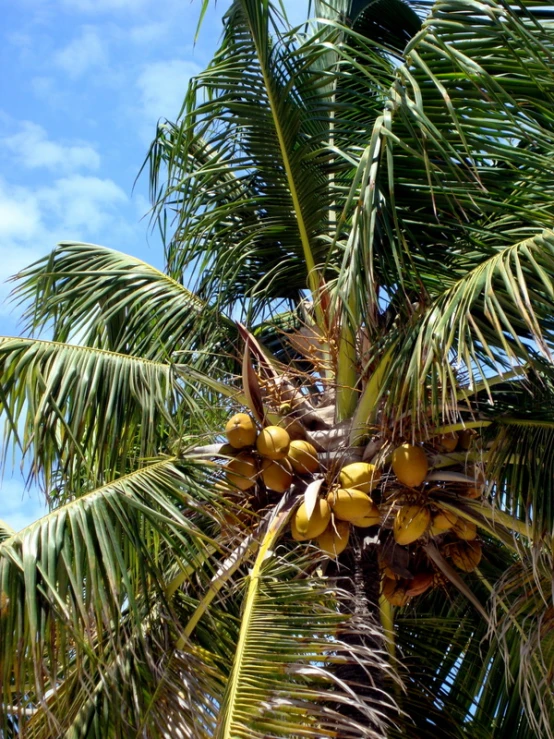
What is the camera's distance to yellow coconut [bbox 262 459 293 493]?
4.65m

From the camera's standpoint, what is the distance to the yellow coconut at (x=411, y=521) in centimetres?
454

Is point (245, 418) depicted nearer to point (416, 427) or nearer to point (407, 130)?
point (416, 427)

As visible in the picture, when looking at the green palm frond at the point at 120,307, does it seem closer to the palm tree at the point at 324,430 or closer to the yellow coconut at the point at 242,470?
the palm tree at the point at 324,430

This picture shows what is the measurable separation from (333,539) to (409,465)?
509mm

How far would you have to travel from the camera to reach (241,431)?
4.66m

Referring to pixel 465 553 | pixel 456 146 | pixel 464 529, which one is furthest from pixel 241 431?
pixel 456 146

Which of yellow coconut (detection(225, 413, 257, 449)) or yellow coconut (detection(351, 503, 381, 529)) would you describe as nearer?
yellow coconut (detection(351, 503, 381, 529))

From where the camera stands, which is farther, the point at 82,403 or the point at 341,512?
the point at 82,403

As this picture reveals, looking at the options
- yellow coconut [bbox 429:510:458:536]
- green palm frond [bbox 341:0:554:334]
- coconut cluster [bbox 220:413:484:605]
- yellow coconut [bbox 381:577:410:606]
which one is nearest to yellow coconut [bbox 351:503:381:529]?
coconut cluster [bbox 220:413:484:605]

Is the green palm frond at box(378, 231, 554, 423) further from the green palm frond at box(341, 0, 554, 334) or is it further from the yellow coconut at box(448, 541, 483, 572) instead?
the yellow coconut at box(448, 541, 483, 572)

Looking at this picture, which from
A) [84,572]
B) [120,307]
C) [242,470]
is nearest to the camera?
[84,572]

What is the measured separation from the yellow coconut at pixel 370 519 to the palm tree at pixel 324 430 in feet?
0.15

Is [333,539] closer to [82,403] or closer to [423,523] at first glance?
[423,523]

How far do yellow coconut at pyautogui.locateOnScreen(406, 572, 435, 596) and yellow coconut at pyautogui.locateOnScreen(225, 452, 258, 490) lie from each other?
3.37ft
